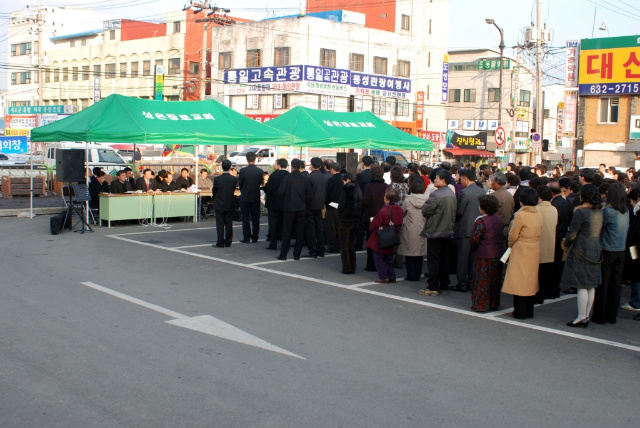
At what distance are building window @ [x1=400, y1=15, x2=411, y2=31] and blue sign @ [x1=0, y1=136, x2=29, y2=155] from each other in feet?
121

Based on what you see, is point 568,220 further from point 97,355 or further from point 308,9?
point 308,9

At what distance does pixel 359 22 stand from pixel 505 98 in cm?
2086

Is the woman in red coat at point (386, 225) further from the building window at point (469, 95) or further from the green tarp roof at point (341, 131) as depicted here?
the building window at point (469, 95)

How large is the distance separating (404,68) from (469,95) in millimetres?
15250

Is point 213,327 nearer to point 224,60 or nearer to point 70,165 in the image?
point 70,165

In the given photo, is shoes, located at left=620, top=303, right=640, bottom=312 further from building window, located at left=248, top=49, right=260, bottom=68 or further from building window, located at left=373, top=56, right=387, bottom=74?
building window, located at left=373, top=56, right=387, bottom=74

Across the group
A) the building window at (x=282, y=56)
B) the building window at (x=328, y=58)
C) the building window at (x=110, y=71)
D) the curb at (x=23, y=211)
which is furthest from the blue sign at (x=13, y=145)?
the building window at (x=110, y=71)

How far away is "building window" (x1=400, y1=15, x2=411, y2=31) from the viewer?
58.8 meters

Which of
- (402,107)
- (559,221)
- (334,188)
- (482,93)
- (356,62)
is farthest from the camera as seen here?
(482,93)

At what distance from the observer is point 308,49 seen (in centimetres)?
4812

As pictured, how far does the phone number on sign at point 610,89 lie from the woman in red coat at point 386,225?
25.6 metres

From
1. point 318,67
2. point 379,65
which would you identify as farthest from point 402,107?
point 318,67

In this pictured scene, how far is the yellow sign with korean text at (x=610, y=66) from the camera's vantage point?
3141cm

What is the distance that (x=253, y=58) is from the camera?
5122 cm
